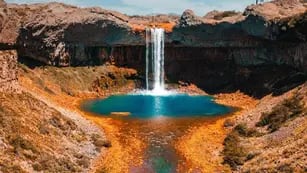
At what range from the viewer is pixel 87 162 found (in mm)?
50719

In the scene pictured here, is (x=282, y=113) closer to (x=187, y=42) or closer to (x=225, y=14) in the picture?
(x=187, y=42)

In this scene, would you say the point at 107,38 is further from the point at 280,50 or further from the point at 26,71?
the point at 280,50

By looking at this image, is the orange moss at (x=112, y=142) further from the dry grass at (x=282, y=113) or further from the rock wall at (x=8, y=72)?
the dry grass at (x=282, y=113)

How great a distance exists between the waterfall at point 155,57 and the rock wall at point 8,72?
48323 millimetres

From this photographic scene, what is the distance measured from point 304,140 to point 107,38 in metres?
62.5

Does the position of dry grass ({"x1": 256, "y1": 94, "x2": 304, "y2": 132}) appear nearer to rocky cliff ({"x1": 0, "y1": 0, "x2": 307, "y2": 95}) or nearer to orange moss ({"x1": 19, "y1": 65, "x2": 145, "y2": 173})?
orange moss ({"x1": 19, "y1": 65, "x2": 145, "y2": 173})

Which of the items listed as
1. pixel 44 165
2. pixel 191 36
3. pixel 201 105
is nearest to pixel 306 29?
pixel 201 105

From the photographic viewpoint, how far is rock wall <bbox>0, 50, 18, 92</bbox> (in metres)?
54.9

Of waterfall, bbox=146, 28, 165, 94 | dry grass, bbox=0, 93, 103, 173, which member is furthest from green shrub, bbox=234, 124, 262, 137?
waterfall, bbox=146, 28, 165, 94

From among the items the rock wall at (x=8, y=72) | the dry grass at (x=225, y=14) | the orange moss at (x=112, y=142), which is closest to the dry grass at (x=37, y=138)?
the rock wall at (x=8, y=72)

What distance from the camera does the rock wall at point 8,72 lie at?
54.9 meters

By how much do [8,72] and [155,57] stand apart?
5254cm

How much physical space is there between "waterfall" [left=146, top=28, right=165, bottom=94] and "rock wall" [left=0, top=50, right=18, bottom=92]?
48.3 m

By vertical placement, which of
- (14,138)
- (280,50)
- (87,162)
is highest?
(280,50)
